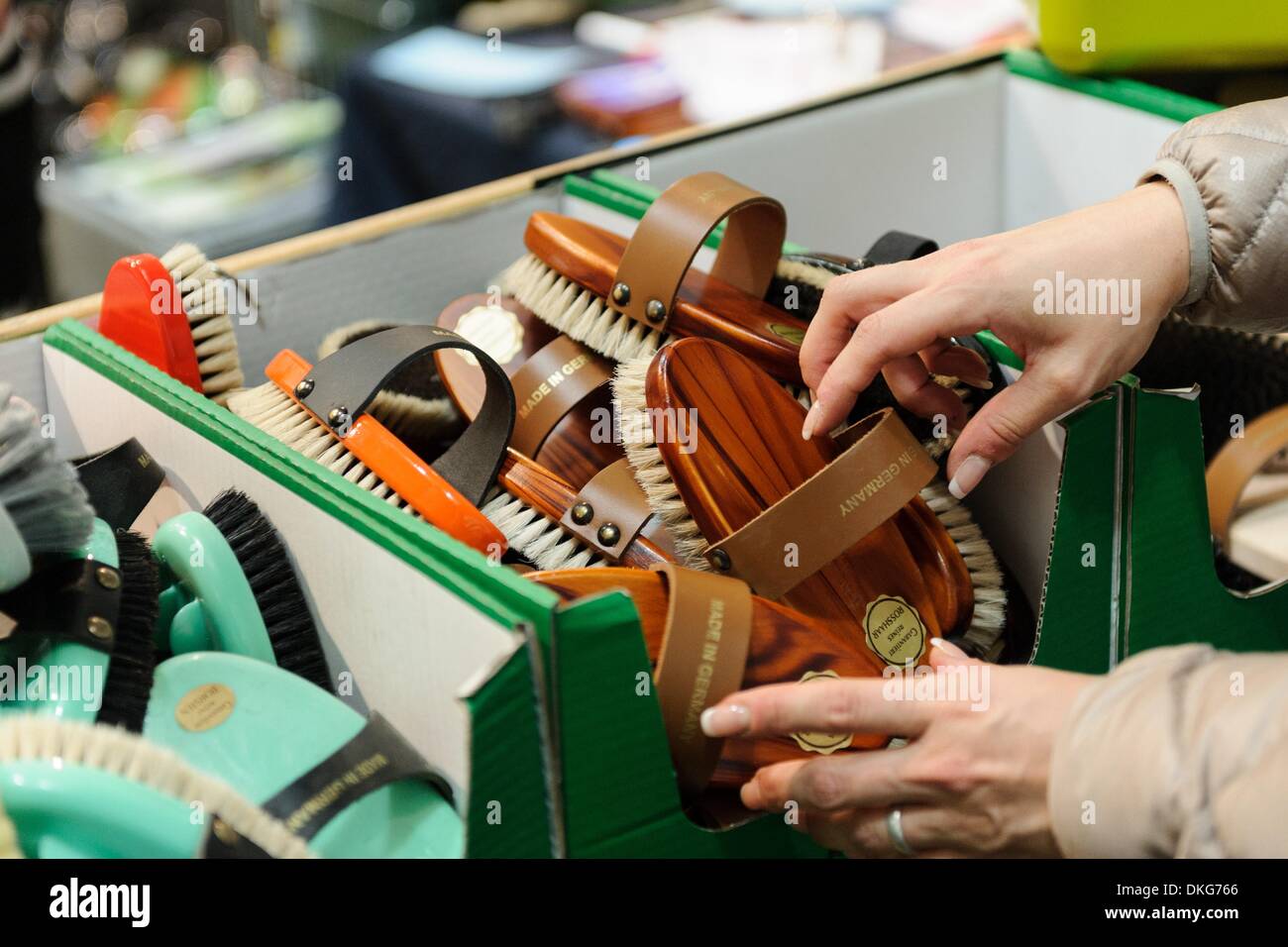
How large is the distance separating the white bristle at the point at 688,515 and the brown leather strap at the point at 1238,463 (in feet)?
1.14

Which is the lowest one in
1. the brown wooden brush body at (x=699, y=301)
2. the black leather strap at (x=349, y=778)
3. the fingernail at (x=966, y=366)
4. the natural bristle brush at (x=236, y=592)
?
the black leather strap at (x=349, y=778)

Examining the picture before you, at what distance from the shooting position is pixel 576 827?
2.10 feet

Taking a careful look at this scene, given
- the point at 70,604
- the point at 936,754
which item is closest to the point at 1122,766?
the point at 936,754

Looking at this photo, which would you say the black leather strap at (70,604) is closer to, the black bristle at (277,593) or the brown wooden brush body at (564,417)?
the black bristle at (277,593)

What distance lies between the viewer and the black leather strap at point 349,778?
624 millimetres

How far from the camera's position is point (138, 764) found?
0.57 meters

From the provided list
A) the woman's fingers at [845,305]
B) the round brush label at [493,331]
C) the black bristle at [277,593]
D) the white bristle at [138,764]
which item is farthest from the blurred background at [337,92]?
the white bristle at [138,764]

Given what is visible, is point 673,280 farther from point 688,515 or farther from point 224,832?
point 224,832

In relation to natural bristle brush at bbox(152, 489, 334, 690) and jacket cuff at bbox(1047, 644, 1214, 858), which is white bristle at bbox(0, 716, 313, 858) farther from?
jacket cuff at bbox(1047, 644, 1214, 858)

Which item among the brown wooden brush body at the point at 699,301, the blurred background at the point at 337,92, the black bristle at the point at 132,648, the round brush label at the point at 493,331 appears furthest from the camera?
the blurred background at the point at 337,92

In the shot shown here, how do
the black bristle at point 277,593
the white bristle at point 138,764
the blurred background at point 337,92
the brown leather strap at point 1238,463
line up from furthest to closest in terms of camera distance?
1. the blurred background at point 337,92
2. the brown leather strap at point 1238,463
3. the black bristle at point 277,593
4. the white bristle at point 138,764

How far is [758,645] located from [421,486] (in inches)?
8.5

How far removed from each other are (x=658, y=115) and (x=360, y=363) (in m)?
1.54
